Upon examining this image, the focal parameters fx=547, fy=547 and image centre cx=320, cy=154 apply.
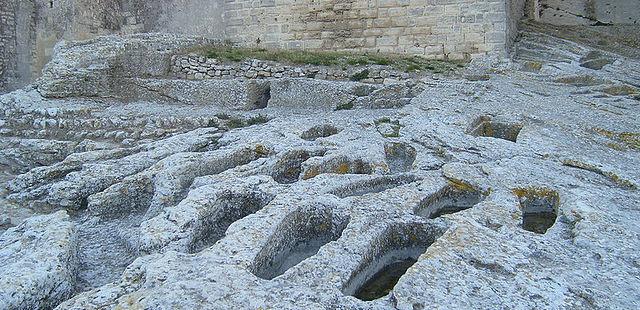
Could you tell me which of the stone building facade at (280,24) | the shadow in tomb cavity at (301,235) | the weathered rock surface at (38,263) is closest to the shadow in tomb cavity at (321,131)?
the shadow in tomb cavity at (301,235)

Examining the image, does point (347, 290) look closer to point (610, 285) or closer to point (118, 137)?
point (610, 285)

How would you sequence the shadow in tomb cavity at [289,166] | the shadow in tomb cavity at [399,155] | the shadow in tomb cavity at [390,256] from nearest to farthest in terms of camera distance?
the shadow in tomb cavity at [390,256], the shadow in tomb cavity at [289,166], the shadow in tomb cavity at [399,155]

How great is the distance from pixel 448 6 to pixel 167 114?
5.53 meters

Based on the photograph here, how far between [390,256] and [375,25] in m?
8.03

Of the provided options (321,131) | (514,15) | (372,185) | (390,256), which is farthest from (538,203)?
(514,15)

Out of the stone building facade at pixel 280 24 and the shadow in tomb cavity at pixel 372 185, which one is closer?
the shadow in tomb cavity at pixel 372 185

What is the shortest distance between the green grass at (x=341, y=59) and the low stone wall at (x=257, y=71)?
18 cm

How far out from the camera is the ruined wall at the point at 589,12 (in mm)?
16547

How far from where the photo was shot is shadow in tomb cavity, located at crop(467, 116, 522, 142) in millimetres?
5770

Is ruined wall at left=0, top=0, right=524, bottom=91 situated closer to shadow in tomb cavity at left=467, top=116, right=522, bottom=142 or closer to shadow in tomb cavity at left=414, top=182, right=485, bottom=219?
shadow in tomb cavity at left=467, top=116, right=522, bottom=142

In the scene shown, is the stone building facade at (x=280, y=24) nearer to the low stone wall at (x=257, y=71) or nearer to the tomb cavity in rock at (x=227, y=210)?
the low stone wall at (x=257, y=71)

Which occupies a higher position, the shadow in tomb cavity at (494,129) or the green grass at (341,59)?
the green grass at (341,59)

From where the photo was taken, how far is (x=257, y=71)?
9539 millimetres

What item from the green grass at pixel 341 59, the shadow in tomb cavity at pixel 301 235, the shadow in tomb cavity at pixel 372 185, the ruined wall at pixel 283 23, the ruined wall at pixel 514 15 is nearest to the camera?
the shadow in tomb cavity at pixel 301 235
